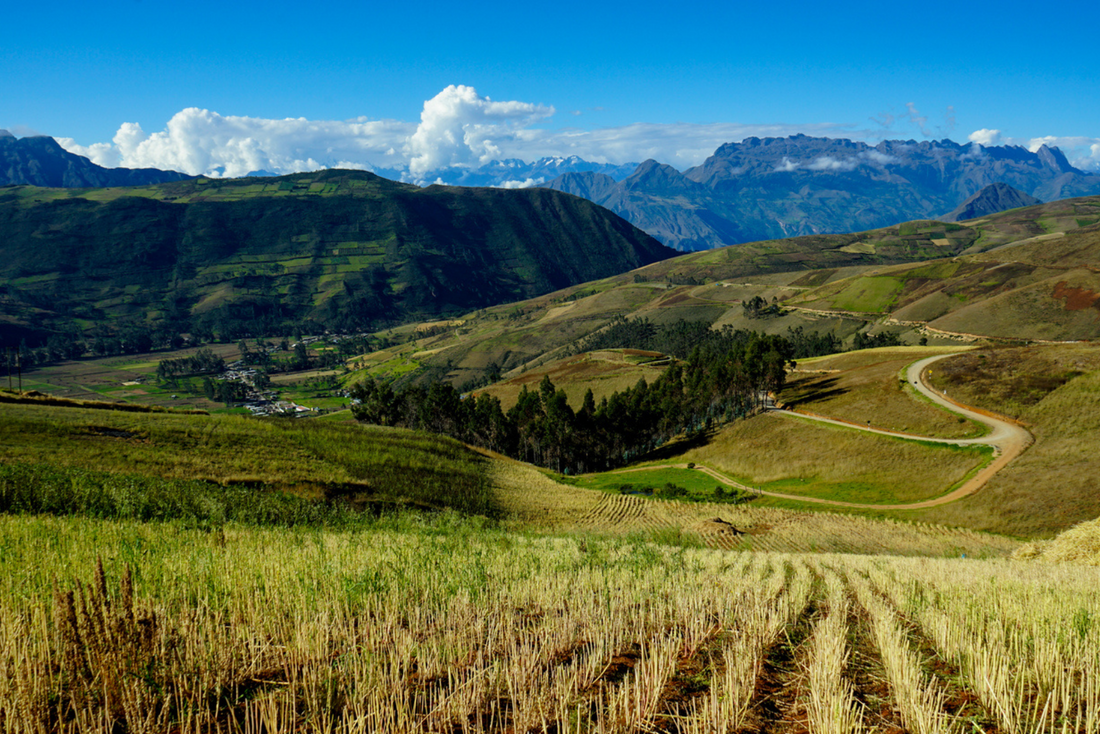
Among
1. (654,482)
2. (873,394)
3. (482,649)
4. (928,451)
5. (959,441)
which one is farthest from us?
(873,394)

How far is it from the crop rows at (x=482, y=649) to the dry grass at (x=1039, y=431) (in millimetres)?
45061

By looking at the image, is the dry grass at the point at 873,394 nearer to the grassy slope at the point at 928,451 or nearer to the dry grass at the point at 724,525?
the grassy slope at the point at 928,451

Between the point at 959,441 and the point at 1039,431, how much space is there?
26.9 ft

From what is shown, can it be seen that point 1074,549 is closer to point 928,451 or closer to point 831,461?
point 928,451

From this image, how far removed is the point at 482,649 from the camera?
766 centimetres

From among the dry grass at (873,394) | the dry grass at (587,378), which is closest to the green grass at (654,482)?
the dry grass at (873,394)

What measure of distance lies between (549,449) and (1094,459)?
231 feet

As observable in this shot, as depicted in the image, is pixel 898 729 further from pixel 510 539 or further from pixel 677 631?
pixel 510 539

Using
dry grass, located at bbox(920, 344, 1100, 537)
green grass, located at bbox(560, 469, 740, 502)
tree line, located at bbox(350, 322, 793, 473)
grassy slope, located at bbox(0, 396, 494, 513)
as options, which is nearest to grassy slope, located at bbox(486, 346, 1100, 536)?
dry grass, located at bbox(920, 344, 1100, 537)

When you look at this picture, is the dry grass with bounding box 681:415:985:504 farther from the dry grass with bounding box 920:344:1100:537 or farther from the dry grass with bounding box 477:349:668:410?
the dry grass with bounding box 477:349:668:410

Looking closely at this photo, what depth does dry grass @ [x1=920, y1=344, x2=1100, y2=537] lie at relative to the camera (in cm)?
4744

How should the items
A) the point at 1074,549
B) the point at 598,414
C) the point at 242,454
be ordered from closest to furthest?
the point at 1074,549 < the point at 242,454 < the point at 598,414

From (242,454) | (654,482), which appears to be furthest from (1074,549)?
(654,482)

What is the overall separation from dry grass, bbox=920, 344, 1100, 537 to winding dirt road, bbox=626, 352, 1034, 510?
4.49ft
